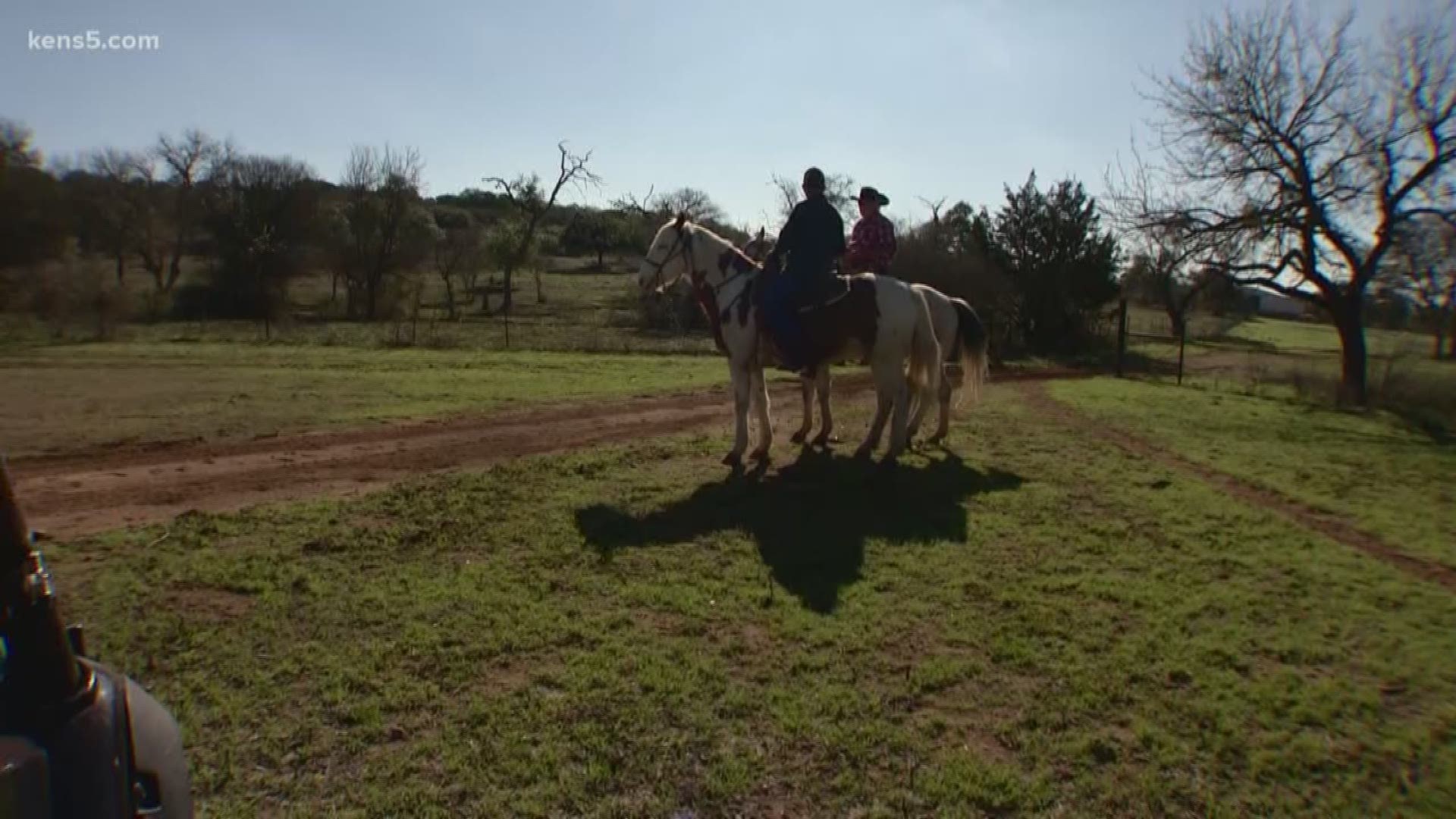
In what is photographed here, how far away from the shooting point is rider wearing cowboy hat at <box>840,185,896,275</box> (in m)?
9.98

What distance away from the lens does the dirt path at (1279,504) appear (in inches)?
265

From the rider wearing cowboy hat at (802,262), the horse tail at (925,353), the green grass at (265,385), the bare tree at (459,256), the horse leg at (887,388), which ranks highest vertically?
the bare tree at (459,256)

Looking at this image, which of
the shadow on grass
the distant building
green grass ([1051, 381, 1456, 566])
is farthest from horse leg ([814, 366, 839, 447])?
the distant building

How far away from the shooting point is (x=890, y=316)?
29.1 feet

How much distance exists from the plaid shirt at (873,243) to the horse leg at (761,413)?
2251 millimetres

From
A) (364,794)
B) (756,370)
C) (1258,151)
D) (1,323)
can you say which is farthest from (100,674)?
(1,323)

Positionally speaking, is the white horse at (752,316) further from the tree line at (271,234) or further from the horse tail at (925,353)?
the tree line at (271,234)

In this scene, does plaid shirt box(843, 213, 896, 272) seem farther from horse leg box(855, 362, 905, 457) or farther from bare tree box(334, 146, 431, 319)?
bare tree box(334, 146, 431, 319)

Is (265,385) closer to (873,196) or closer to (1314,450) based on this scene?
(873,196)

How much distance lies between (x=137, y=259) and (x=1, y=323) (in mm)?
25864

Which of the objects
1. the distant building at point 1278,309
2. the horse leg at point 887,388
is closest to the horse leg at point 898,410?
the horse leg at point 887,388

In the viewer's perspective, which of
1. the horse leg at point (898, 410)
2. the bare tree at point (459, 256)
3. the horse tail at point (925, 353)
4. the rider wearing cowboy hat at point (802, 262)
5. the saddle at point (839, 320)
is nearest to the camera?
the rider wearing cowboy hat at point (802, 262)

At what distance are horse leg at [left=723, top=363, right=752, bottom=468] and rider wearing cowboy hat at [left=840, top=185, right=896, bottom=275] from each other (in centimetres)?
217

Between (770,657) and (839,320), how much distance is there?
4.77 m
